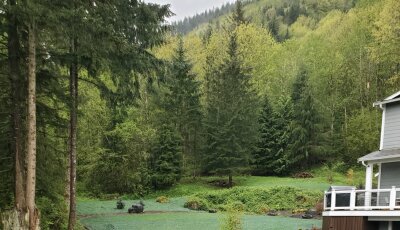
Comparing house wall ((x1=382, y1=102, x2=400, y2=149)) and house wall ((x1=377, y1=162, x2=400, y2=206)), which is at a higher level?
house wall ((x1=382, y1=102, x2=400, y2=149))

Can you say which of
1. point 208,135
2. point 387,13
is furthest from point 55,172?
point 387,13

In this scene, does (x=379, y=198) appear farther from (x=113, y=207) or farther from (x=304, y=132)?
(x=304, y=132)

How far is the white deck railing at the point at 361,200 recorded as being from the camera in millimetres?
15498

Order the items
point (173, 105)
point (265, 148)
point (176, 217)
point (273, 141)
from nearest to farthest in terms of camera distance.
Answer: point (176, 217), point (173, 105), point (265, 148), point (273, 141)

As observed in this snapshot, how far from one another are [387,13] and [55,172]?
3141cm

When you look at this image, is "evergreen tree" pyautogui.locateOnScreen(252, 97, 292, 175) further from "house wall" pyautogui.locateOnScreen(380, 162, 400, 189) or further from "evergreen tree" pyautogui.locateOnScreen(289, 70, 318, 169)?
"house wall" pyautogui.locateOnScreen(380, 162, 400, 189)

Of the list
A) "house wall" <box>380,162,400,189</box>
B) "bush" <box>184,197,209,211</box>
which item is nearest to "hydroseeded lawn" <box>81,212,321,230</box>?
"bush" <box>184,197,209,211</box>

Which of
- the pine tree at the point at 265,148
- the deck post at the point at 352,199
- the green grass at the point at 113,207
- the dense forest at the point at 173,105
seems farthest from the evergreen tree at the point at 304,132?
the deck post at the point at 352,199

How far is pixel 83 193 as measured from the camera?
40188mm

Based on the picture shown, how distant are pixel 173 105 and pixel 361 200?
3130cm

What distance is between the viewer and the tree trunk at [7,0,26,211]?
1280 centimetres

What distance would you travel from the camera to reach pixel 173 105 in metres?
46.2

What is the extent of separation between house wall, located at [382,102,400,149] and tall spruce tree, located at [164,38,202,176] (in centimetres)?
2770

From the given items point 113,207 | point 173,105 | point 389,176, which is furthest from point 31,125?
point 173,105
